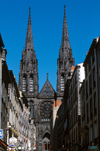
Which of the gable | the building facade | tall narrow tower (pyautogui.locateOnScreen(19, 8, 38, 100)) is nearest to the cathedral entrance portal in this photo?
the gable

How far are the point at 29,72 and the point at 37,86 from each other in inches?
228

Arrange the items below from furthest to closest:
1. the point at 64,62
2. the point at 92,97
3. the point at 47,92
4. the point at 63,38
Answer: the point at 47,92 → the point at 63,38 → the point at 64,62 → the point at 92,97

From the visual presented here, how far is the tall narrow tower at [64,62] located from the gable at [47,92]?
6.54 meters

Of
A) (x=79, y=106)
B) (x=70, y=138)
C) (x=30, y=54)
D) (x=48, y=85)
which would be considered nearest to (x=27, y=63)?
(x=30, y=54)

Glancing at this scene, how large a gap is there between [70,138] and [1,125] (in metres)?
21.9

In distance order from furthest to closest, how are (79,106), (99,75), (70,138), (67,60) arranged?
(67,60) < (70,138) < (79,106) < (99,75)

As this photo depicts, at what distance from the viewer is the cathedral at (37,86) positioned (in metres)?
120

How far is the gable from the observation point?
409 feet

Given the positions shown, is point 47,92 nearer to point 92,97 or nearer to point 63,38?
point 63,38

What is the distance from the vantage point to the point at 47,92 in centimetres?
12569

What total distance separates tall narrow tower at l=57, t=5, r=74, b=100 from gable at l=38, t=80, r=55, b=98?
6538 millimetres

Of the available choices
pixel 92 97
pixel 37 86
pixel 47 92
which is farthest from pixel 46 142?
pixel 92 97

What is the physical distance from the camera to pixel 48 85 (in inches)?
5039

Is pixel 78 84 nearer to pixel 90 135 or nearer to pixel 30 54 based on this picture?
pixel 90 135
